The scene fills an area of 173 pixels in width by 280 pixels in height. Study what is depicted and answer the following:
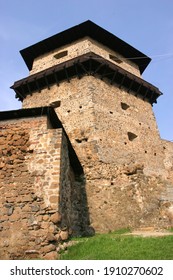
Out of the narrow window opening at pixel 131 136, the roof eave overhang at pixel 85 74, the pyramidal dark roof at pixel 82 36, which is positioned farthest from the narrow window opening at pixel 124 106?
the pyramidal dark roof at pixel 82 36

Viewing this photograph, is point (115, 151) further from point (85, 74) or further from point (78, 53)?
point (78, 53)

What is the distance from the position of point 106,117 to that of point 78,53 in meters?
4.07

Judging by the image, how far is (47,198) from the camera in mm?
5832

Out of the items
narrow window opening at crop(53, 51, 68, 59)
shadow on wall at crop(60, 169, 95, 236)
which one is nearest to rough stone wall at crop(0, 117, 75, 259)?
shadow on wall at crop(60, 169, 95, 236)

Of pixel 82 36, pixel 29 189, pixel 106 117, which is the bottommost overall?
pixel 29 189

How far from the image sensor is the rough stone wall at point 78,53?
13432 millimetres

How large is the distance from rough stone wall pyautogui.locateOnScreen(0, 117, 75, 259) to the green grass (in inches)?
19.1

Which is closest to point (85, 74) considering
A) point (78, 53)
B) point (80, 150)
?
point (78, 53)

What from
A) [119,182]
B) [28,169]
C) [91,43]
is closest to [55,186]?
[28,169]

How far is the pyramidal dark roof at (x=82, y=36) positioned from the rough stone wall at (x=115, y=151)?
3.09 m

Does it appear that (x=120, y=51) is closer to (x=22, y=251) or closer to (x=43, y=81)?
(x=43, y=81)

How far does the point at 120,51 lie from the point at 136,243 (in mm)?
12007

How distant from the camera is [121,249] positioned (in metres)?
5.14

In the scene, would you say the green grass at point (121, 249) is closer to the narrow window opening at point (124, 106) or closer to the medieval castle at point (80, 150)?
the medieval castle at point (80, 150)
